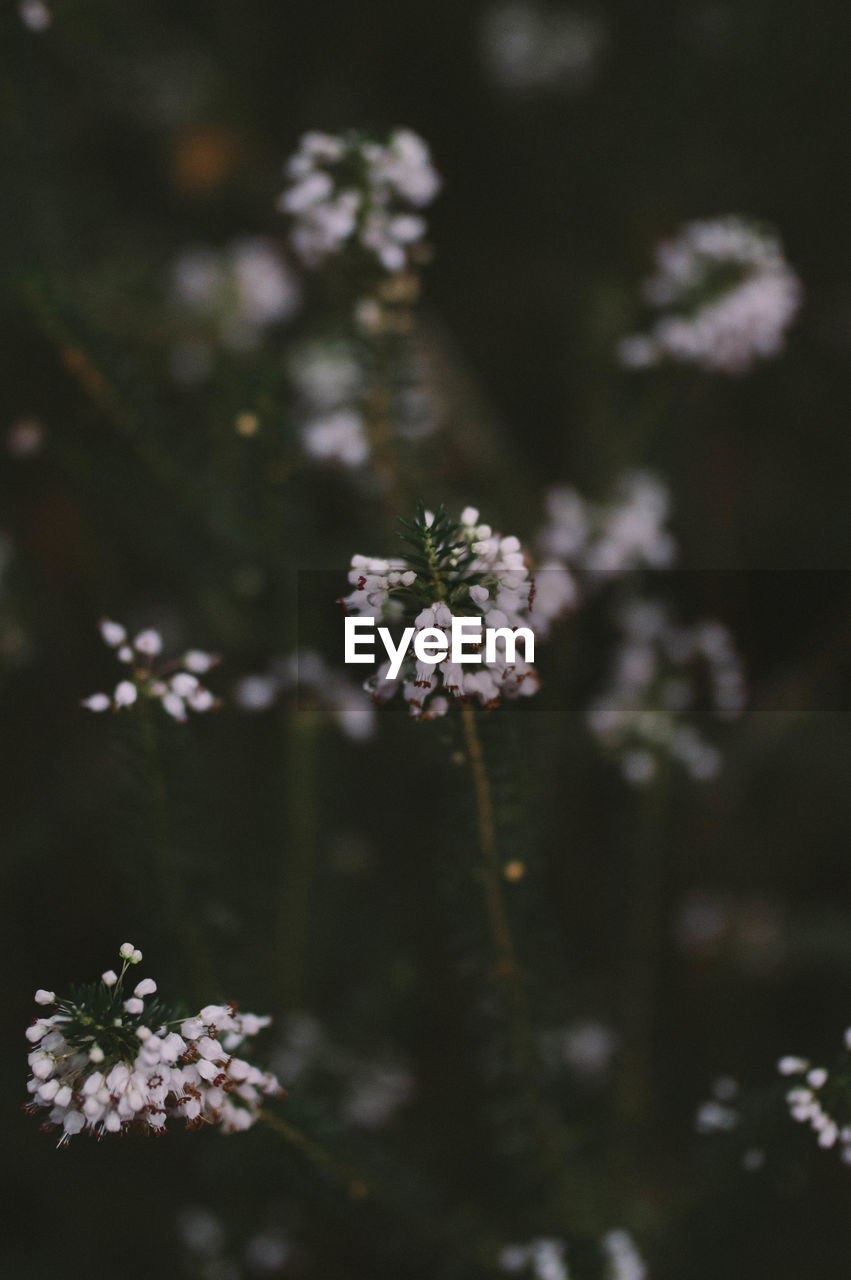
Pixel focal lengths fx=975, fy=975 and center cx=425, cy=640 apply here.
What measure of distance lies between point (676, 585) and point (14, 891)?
1844 millimetres

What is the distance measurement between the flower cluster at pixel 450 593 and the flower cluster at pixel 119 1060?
0.40 m

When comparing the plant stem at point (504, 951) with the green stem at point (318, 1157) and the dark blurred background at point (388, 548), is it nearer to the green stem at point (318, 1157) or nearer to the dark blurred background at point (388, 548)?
the dark blurred background at point (388, 548)

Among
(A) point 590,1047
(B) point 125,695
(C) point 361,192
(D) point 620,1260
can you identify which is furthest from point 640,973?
(C) point 361,192

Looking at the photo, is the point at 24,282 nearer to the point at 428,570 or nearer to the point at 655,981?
the point at 428,570

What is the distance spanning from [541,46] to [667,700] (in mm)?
2238

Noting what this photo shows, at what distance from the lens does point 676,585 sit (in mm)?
2471

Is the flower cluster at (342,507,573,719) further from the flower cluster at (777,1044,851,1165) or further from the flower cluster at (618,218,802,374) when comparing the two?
the flower cluster at (618,218,802,374)

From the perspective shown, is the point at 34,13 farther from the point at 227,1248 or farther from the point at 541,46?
the point at 227,1248

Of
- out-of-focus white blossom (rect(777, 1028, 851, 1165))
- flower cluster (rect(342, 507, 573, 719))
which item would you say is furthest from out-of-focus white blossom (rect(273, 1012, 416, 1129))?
flower cluster (rect(342, 507, 573, 719))

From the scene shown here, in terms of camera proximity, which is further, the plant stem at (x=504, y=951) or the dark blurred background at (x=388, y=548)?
the dark blurred background at (x=388, y=548)

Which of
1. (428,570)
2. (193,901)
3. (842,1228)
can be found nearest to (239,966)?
(193,901)

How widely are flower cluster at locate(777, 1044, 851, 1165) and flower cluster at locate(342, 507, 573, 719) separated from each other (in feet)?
1.96

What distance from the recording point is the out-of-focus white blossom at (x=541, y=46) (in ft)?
9.95

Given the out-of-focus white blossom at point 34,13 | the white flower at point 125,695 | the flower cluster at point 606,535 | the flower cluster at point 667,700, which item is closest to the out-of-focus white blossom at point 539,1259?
the flower cluster at point 667,700
